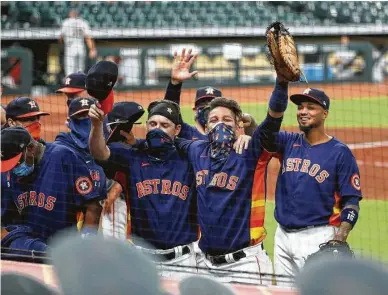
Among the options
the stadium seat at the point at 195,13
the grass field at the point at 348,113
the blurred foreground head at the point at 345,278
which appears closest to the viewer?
the blurred foreground head at the point at 345,278

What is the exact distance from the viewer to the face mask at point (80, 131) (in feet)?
19.1

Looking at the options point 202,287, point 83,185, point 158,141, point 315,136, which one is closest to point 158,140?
point 158,141

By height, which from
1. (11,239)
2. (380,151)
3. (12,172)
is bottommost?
(380,151)

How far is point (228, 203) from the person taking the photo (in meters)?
5.14

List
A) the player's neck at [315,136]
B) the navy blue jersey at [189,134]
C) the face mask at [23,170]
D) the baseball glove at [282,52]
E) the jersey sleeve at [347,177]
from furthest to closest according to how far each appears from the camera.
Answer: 1. the navy blue jersey at [189,134]
2. the player's neck at [315,136]
3. the jersey sleeve at [347,177]
4. the face mask at [23,170]
5. the baseball glove at [282,52]

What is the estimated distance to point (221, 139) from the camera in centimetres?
520

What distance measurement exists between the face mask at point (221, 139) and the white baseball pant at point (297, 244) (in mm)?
675

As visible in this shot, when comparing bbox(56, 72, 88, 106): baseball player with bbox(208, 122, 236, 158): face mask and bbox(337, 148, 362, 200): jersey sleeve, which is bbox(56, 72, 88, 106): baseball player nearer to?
bbox(208, 122, 236, 158): face mask

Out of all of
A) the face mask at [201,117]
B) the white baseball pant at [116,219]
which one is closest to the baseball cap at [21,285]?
the face mask at [201,117]

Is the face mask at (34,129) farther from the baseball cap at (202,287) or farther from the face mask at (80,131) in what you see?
the baseball cap at (202,287)

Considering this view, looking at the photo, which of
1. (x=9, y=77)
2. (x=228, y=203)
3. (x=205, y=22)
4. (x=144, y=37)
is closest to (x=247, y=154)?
(x=228, y=203)

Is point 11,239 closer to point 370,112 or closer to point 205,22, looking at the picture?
point 370,112

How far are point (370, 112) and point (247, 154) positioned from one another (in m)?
10.8

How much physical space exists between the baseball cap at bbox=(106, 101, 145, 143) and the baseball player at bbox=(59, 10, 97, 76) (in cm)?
1112
